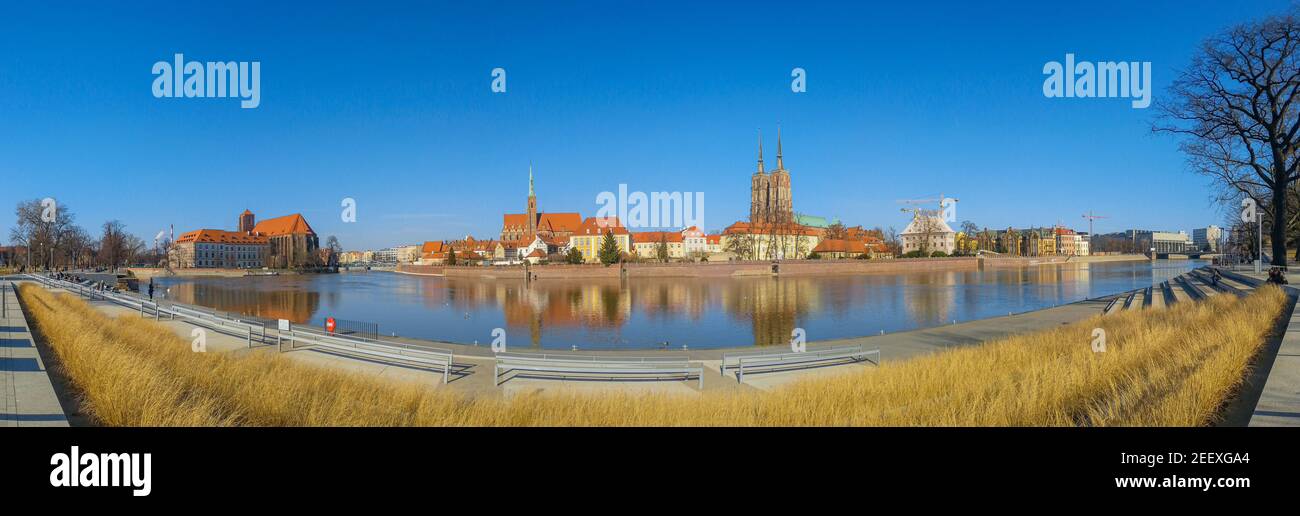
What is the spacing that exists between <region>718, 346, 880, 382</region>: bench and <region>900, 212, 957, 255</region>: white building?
116 meters

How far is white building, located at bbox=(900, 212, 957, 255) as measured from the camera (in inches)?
4702

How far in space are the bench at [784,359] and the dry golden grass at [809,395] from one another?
2.02 m

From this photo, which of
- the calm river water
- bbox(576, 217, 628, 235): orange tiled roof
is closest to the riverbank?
the calm river water

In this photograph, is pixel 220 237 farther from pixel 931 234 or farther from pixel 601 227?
pixel 931 234

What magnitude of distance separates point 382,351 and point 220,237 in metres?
141

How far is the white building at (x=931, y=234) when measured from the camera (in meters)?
119

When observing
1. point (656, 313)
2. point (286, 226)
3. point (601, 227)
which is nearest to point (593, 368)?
point (656, 313)

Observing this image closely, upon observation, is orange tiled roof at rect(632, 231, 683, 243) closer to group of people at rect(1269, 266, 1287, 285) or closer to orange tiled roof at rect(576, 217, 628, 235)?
orange tiled roof at rect(576, 217, 628, 235)

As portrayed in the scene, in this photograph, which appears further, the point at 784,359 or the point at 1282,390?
the point at 784,359

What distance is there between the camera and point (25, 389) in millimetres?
6508

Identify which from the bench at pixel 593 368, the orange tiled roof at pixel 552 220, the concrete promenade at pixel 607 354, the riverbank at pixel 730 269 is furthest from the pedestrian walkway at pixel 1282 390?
the orange tiled roof at pixel 552 220
